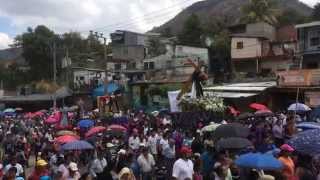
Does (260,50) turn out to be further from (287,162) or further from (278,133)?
(287,162)

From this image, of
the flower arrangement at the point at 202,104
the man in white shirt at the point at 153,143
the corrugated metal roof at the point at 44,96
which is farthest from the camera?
the corrugated metal roof at the point at 44,96

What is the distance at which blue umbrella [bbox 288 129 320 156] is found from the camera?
32.2ft

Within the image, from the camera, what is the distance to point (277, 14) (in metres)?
69.8

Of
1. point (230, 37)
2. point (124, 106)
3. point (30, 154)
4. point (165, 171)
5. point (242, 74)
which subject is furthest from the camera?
point (230, 37)

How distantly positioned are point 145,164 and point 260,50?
39.8 m

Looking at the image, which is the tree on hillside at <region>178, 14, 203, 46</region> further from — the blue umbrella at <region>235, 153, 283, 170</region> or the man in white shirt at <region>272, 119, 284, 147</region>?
the blue umbrella at <region>235, 153, 283, 170</region>

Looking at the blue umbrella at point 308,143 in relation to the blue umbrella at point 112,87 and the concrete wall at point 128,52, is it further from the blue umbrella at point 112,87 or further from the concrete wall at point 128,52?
the concrete wall at point 128,52

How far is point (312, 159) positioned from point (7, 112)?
39.7 metres

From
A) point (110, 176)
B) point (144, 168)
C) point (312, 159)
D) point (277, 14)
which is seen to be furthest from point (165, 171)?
point (277, 14)

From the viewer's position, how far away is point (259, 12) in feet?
214

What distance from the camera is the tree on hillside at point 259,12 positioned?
6406 centimetres

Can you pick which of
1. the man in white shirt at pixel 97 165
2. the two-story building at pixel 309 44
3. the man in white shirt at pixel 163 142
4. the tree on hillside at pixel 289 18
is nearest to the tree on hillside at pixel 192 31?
the tree on hillside at pixel 289 18

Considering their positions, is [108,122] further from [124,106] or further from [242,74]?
[242,74]

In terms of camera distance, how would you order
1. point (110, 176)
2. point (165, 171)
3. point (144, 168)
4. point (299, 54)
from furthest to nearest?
point (299, 54) → point (165, 171) → point (144, 168) → point (110, 176)
